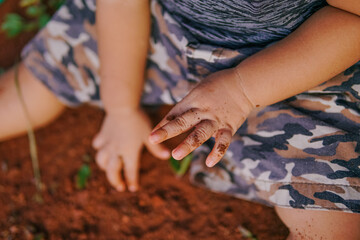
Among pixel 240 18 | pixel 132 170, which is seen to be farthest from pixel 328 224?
pixel 132 170

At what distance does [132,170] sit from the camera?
1125mm

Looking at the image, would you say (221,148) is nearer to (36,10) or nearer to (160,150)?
(160,150)

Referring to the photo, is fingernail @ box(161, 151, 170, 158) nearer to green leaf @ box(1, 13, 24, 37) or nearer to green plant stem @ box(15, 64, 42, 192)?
green plant stem @ box(15, 64, 42, 192)

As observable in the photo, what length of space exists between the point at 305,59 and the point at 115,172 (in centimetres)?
77

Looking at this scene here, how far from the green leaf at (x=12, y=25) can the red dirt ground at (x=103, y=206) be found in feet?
2.02

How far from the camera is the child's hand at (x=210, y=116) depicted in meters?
0.67

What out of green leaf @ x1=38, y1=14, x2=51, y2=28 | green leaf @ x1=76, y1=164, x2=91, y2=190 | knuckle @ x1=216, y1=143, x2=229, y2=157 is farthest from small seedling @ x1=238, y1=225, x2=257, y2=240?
green leaf @ x1=38, y1=14, x2=51, y2=28

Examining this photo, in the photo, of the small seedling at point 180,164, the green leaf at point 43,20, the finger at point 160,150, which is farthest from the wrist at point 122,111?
the green leaf at point 43,20

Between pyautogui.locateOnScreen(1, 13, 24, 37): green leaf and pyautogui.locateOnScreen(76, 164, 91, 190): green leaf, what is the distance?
854 millimetres

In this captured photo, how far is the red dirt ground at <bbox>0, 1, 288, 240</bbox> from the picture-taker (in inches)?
43.4

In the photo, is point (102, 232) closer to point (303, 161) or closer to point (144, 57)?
point (144, 57)

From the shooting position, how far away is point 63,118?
1.38 metres

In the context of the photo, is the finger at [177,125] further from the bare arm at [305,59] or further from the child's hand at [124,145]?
the child's hand at [124,145]

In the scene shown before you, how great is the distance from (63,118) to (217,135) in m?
0.92
